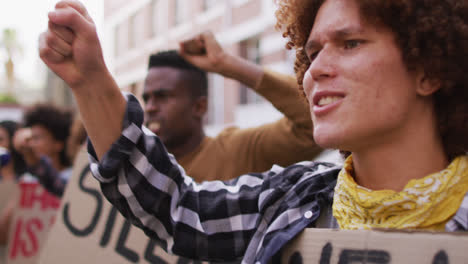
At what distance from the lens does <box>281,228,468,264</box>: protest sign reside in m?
0.89

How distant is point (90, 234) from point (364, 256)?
124cm

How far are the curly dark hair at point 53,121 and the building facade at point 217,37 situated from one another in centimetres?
225

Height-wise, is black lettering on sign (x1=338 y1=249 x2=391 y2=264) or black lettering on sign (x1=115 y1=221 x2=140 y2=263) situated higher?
black lettering on sign (x1=338 y1=249 x2=391 y2=264)

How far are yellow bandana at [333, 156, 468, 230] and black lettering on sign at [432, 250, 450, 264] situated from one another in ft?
0.77

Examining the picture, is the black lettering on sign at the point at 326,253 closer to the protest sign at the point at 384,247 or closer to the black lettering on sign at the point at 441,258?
the protest sign at the point at 384,247

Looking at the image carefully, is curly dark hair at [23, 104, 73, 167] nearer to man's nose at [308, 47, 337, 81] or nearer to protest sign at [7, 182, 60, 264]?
protest sign at [7, 182, 60, 264]

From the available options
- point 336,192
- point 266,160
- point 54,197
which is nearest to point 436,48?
point 336,192

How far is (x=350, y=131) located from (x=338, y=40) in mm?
233

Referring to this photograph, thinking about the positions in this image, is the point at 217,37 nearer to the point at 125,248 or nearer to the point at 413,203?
the point at 125,248

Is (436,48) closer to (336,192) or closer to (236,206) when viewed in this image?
(336,192)

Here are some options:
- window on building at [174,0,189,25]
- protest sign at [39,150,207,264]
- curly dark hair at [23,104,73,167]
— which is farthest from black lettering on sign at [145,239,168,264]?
window on building at [174,0,189,25]

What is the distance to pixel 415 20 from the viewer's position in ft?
3.99

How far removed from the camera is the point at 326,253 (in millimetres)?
1000

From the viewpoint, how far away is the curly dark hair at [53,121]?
431 centimetres
